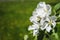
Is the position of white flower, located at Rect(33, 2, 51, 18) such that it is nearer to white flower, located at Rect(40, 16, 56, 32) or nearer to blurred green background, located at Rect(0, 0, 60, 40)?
white flower, located at Rect(40, 16, 56, 32)

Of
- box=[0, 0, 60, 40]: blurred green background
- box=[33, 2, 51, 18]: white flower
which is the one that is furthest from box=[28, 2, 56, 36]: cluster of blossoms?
box=[0, 0, 60, 40]: blurred green background

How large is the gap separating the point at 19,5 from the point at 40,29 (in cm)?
196

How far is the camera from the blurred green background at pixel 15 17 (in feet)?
7.59

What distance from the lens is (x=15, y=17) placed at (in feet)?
9.32

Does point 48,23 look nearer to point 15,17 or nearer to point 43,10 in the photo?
point 43,10

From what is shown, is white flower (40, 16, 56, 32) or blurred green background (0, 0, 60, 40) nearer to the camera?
white flower (40, 16, 56, 32)

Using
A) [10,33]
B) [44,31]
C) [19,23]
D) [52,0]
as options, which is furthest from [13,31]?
[44,31]

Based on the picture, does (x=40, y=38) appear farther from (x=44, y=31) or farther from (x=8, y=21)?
(x=8, y=21)

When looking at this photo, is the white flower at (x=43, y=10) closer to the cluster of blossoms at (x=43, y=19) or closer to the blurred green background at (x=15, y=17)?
the cluster of blossoms at (x=43, y=19)

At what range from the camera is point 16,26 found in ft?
8.28

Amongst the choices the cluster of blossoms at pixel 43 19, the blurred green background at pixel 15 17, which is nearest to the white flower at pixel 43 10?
the cluster of blossoms at pixel 43 19

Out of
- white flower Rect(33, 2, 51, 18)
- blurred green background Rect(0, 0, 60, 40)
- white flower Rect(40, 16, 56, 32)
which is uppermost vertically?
white flower Rect(33, 2, 51, 18)

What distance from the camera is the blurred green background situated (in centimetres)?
231

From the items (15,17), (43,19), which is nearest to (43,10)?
(43,19)
